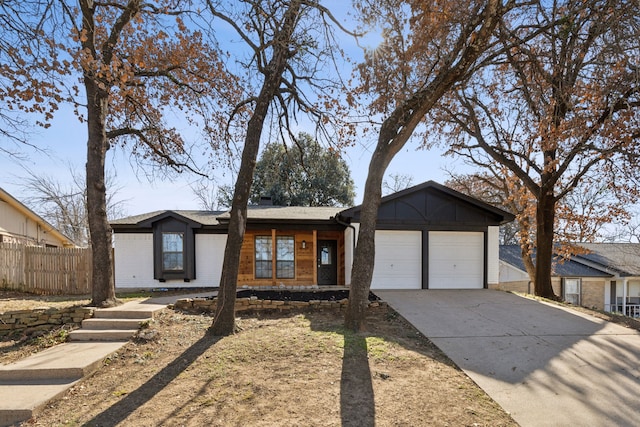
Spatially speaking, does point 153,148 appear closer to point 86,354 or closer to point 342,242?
point 86,354

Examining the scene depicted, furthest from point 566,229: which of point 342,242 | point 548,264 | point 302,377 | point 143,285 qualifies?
point 143,285

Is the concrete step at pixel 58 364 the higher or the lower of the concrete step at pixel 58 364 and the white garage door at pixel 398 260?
the lower

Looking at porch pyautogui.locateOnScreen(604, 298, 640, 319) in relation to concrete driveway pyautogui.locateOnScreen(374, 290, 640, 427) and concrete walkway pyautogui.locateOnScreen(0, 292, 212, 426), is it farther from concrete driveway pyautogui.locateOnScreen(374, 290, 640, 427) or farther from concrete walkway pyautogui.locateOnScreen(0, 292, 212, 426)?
concrete walkway pyautogui.locateOnScreen(0, 292, 212, 426)

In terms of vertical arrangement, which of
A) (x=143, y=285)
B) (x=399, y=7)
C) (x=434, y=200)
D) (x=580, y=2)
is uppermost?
(x=399, y=7)

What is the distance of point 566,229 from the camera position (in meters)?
14.1

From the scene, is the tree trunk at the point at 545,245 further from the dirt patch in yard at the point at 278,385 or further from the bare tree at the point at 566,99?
the dirt patch in yard at the point at 278,385

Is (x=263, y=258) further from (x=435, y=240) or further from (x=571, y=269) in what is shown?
(x=571, y=269)

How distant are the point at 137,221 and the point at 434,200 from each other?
1111cm

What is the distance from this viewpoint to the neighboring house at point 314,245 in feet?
37.6

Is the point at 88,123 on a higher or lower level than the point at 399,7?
lower

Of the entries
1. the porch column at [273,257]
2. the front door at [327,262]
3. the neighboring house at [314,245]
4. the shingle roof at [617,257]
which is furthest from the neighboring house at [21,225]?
the shingle roof at [617,257]

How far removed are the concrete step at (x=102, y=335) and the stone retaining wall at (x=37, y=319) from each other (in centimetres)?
62

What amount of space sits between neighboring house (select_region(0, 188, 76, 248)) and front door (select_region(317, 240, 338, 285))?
14.2 m

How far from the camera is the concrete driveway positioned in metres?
3.69
